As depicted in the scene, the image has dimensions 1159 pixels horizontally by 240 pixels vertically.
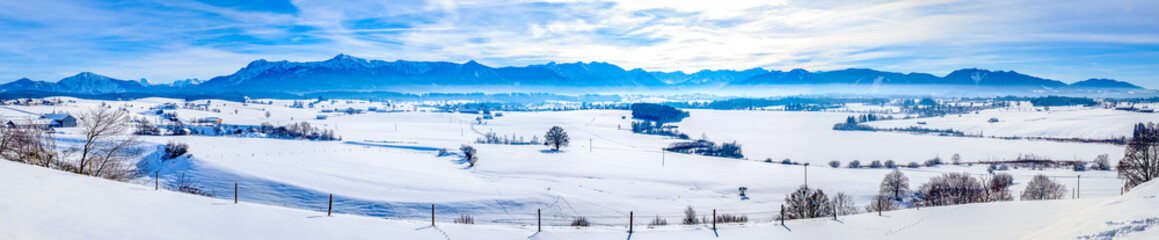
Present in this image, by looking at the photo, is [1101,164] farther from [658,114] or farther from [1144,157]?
[658,114]

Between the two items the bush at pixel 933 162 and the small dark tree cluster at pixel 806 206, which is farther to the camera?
the bush at pixel 933 162

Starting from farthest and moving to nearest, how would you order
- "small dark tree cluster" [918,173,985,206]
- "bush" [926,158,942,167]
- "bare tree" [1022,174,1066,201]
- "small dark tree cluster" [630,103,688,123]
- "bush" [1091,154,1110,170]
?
"small dark tree cluster" [630,103,688,123]
"bush" [926,158,942,167]
"bush" [1091,154,1110,170]
"small dark tree cluster" [918,173,985,206]
"bare tree" [1022,174,1066,201]

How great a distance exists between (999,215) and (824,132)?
351 ft

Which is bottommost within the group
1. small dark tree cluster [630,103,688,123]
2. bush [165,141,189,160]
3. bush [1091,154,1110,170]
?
bush [1091,154,1110,170]

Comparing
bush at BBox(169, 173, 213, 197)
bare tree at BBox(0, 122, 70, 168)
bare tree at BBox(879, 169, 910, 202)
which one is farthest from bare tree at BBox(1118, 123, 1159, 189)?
bush at BBox(169, 173, 213, 197)

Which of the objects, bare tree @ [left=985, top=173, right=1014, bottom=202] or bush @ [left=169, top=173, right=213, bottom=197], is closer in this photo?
bush @ [left=169, top=173, right=213, bottom=197]

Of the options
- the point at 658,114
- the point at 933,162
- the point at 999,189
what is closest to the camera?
the point at 999,189

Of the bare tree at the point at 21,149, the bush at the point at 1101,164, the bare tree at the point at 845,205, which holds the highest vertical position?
the bare tree at the point at 21,149

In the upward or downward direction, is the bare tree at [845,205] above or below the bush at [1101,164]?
below

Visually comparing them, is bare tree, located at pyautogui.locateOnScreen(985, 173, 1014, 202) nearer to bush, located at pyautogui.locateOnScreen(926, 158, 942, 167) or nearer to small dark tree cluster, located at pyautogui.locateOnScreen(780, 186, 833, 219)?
small dark tree cluster, located at pyautogui.locateOnScreen(780, 186, 833, 219)

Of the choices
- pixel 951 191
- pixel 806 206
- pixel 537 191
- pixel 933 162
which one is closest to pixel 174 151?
pixel 537 191

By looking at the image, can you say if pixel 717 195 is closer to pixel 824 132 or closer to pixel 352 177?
pixel 352 177

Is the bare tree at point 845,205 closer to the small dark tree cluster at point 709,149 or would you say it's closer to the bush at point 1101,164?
the small dark tree cluster at point 709,149

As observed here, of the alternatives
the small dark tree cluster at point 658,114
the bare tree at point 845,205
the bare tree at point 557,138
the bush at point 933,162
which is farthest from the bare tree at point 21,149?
the small dark tree cluster at point 658,114
